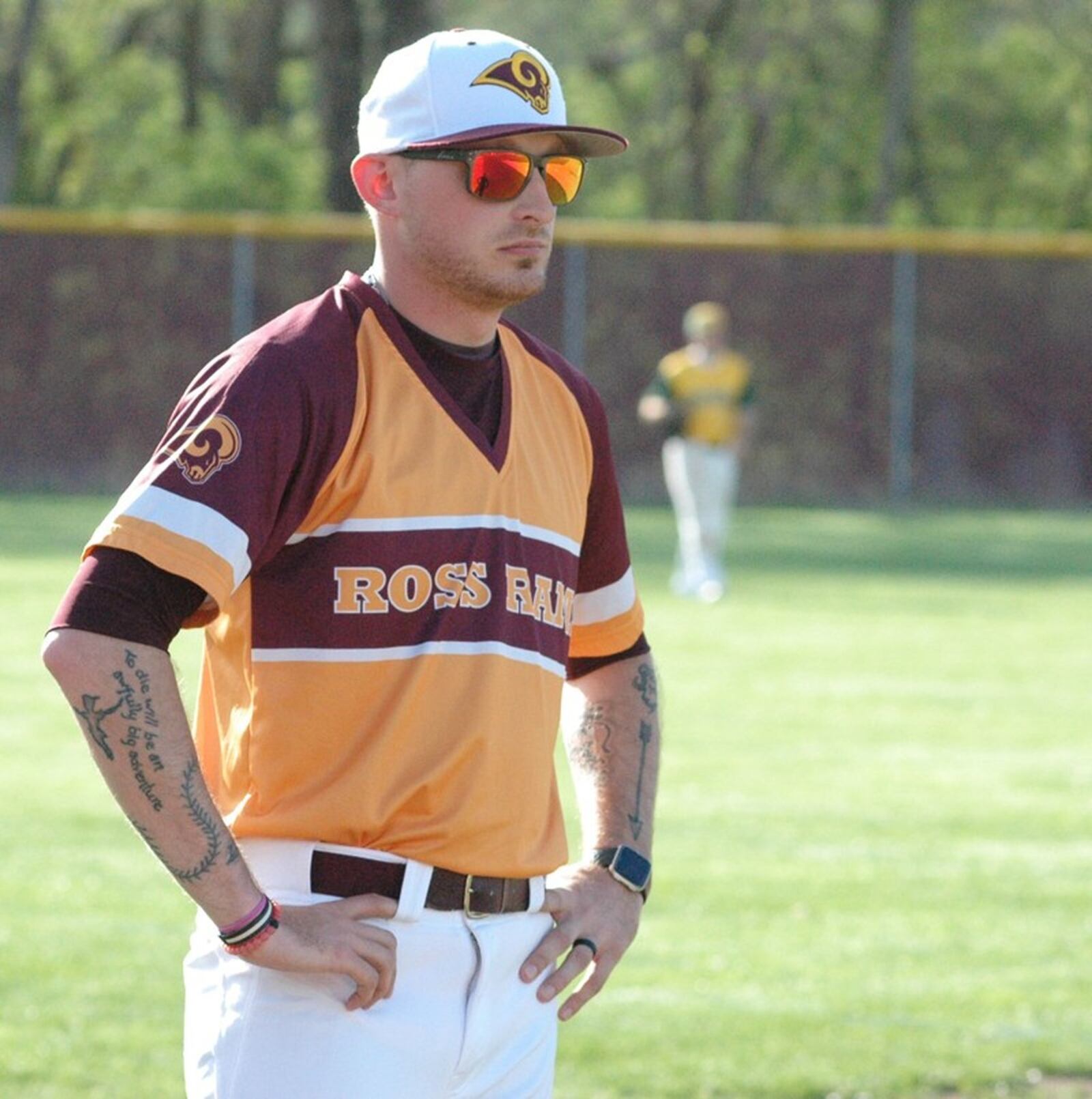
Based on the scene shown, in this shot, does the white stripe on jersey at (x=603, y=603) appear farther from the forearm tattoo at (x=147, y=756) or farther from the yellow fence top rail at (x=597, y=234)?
the yellow fence top rail at (x=597, y=234)

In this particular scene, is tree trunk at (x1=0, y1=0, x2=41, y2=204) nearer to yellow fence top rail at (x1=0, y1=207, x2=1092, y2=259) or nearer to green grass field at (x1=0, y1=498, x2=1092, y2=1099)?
yellow fence top rail at (x1=0, y1=207, x2=1092, y2=259)

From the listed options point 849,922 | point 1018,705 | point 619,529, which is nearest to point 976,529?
point 1018,705

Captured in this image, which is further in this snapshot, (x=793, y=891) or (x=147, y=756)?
(x=793, y=891)

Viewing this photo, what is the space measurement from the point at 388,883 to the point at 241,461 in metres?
0.66

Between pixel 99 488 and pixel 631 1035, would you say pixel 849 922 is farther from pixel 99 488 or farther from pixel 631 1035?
pixel 99 488

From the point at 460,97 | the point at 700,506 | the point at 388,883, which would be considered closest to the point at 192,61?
the point at 700,506

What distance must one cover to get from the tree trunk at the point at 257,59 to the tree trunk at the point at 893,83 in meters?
11.9

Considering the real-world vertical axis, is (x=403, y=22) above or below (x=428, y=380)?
above

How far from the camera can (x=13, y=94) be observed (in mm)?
42531

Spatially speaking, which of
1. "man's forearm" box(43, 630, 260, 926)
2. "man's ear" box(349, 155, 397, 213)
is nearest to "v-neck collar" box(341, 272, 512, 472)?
"man's ear" box(349, 155, 397, 213)

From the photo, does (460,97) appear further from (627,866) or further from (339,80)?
(339,80)

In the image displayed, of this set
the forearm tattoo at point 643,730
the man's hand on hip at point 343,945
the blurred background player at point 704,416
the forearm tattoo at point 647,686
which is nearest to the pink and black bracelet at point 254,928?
the man's hand on hip at point 343,945

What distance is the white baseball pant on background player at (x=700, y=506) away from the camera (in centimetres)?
2050

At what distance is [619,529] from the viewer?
161 inches
